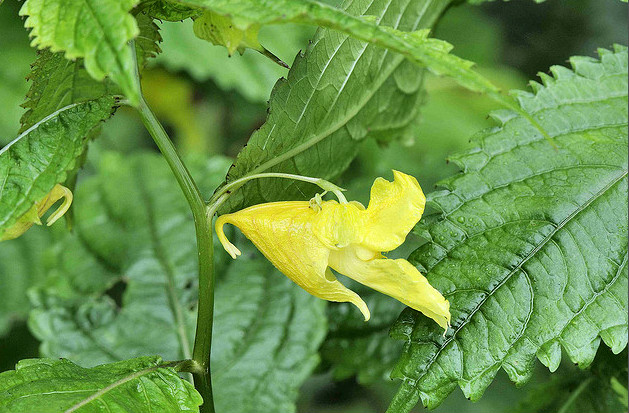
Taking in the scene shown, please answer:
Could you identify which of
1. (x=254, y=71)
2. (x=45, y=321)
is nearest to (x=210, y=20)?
(x=45, y=321)

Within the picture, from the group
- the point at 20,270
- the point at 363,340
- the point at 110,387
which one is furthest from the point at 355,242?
the point at 20,270

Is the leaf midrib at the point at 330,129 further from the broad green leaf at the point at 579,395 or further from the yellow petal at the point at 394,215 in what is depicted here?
the broad green leaf at the point at 579,395

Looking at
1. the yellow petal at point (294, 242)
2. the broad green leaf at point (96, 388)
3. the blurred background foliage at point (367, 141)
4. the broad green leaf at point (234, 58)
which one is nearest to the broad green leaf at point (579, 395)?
the blurred background foliage at point (367, 141)

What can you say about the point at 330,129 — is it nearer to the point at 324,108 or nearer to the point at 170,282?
the point at 324,108

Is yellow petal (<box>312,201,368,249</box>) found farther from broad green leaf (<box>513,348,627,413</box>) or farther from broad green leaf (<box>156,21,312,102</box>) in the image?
broad green leaf (<box>156,21,312,102</box>)

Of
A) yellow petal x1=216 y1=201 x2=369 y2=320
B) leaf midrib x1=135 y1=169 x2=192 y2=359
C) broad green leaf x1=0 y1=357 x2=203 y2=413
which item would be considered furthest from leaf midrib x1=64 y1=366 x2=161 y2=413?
leaf midrib x1=135 y1=169 x2=192 y2=359

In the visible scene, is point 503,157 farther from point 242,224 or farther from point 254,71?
point 254,71

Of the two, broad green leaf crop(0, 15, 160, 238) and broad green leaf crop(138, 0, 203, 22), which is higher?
broad green leaf crop(138, 0, 203, 22)
